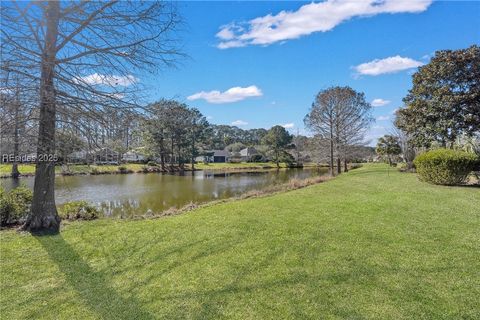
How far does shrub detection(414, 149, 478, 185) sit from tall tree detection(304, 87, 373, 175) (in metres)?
12.5

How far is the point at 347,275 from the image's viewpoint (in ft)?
12.9

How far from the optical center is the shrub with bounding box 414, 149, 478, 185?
1172 centimetres

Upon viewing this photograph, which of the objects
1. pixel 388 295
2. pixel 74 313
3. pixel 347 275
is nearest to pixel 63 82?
pixel 74 313

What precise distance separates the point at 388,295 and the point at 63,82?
4.48 m

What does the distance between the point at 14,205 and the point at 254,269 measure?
668 centimetres

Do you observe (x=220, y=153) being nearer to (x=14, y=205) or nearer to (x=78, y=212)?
(x=78, y=212)

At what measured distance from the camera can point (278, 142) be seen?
53031 millimetres

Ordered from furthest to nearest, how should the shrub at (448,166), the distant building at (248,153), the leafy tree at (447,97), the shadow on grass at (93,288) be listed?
the distant building at (248,153) < the leafy tree at (447,97) < the shrub at (448,166) < the shadow on grass at (93,288)

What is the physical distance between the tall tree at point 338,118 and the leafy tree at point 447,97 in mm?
6700

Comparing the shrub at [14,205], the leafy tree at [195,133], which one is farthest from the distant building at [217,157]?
the shrub at [14,205]

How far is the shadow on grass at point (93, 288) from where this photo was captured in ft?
10.6

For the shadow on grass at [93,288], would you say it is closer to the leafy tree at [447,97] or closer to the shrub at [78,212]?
the shrub at [78,212]

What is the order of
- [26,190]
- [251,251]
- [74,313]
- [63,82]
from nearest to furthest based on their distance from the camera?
1. [74,313]
2. [63,82]
3. [251,251]
4. [26,190]

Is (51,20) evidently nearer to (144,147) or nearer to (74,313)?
(144,147)
